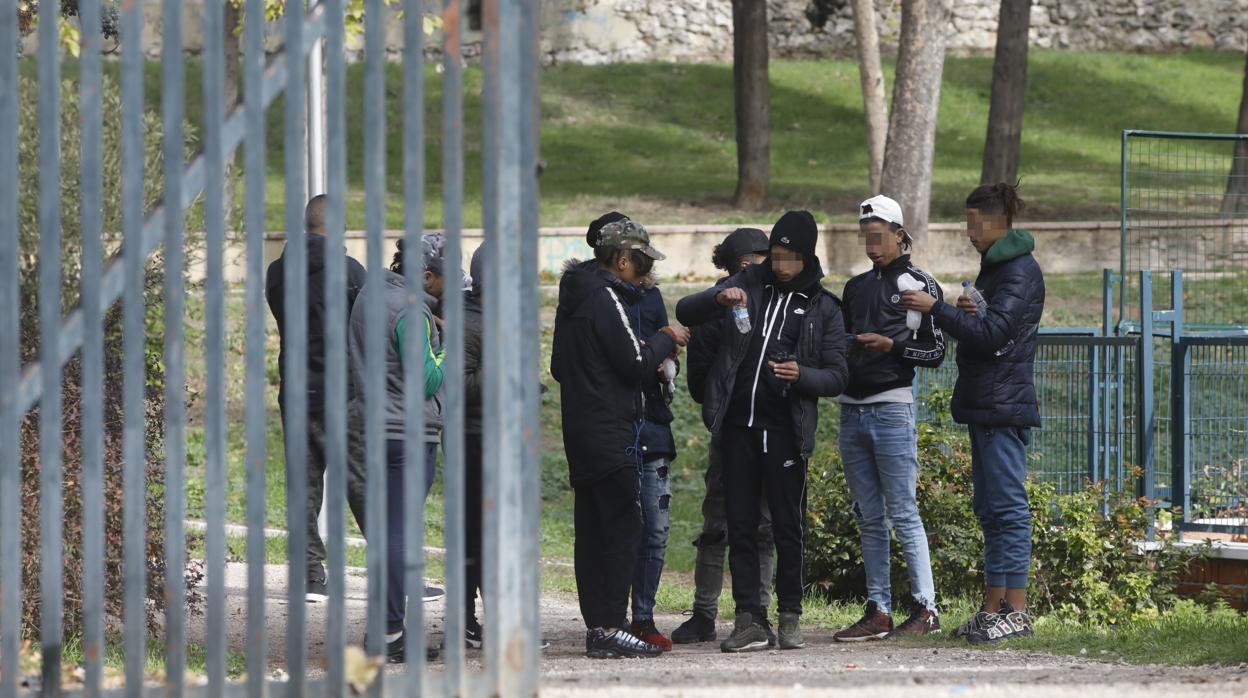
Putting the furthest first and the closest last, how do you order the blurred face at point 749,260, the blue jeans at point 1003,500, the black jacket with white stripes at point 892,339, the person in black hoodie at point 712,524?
1. the blurred face at point 749,260
2. the person in black hoodie at point 712,524
3. the black jacket with white stripes at point 892,339
4. the blue jeans at point 1003,500

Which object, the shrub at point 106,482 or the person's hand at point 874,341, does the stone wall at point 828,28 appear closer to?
the shrub at point 106,482

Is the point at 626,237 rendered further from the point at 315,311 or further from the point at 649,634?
the point at 649,634

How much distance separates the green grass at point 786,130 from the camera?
922 inches

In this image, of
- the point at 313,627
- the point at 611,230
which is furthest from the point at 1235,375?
the point at 313,627

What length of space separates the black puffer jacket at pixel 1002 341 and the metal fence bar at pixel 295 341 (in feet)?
11.6

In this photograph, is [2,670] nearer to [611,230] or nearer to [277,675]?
[277,675]

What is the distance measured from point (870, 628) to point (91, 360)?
419 centimetres

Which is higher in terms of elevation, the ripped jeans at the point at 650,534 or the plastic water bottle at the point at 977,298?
the plastic water bottle at the point at 977,298

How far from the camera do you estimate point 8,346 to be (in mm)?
3418

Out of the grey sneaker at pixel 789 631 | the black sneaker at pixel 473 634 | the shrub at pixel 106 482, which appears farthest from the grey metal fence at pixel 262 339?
the black sneaker at pixel 473 634

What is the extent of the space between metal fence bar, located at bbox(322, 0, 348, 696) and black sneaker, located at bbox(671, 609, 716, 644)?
3664 mm

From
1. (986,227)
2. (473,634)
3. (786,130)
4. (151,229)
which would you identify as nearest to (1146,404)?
(986,227)

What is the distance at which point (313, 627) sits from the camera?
23.6 ft

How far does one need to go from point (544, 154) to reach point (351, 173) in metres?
3.73
